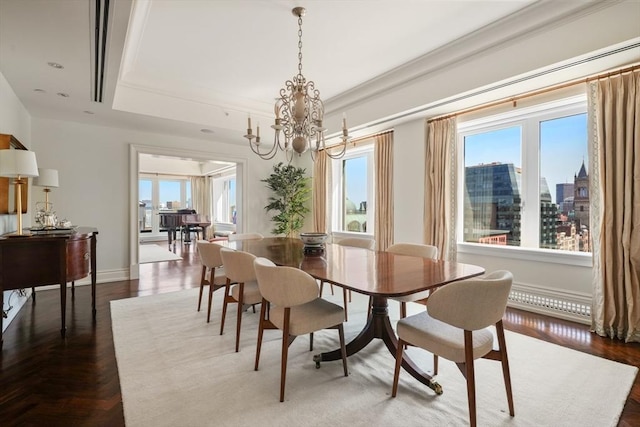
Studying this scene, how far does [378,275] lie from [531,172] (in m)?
2.88

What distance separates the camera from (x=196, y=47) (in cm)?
324

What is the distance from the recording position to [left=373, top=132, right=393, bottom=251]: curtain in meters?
4.92

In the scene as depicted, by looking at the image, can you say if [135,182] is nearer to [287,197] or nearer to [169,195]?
[287,197]

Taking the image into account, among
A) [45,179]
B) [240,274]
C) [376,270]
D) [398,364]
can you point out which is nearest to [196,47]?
[45,179]

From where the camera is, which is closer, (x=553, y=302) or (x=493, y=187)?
(x=553, y=302)

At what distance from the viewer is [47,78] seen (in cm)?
304

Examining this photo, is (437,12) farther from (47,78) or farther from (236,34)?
(47,78)

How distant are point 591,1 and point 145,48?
4.17 meters

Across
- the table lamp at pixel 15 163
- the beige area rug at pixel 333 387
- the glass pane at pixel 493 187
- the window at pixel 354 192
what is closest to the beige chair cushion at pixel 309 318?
the beige area rug at pixel 333 387

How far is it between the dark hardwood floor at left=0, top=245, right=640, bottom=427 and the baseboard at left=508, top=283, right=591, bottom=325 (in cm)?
12

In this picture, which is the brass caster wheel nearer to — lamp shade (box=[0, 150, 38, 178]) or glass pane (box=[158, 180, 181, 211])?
lamp shade (box=[0, 150, 38, 178])

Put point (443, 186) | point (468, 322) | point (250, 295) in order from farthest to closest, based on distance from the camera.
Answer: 1. point (443, 186)
2. point (250, 295)
3. point (468, 322)

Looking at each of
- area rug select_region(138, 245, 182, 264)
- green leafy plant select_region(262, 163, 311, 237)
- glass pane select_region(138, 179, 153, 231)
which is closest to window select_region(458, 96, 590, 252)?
green leafy plant select_region(262, 163, 311, 237)

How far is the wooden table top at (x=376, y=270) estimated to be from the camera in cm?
162
